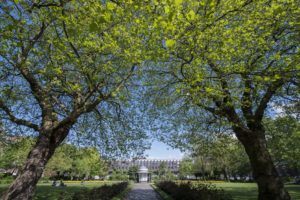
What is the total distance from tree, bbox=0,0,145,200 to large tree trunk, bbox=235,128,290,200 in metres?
6.37

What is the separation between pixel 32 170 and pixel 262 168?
9.32 meters

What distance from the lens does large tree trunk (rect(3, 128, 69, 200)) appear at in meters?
7.95

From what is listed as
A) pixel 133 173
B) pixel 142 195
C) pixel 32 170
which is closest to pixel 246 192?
pixel 142 195

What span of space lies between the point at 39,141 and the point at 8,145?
4.42 metres

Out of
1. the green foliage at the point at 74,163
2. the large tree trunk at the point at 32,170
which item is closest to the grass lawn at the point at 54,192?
the large tree trunk at the point at 32,170

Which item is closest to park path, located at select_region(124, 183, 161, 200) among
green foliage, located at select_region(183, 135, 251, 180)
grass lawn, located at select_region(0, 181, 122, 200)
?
grass lawn, located at select_region(0, 181, 122, 200)

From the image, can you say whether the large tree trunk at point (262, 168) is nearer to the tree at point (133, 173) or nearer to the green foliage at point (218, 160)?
the green foliage at point (218, 160)

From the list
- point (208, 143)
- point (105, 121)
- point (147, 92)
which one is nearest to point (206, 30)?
point (147, 92)

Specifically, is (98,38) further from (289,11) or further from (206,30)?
(289,11)

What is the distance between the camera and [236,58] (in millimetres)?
8961

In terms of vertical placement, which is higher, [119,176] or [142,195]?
[119,176]

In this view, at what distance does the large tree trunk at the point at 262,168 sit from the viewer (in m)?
10.3

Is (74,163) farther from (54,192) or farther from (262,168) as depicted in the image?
(262,168)

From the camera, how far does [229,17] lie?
8.17m
